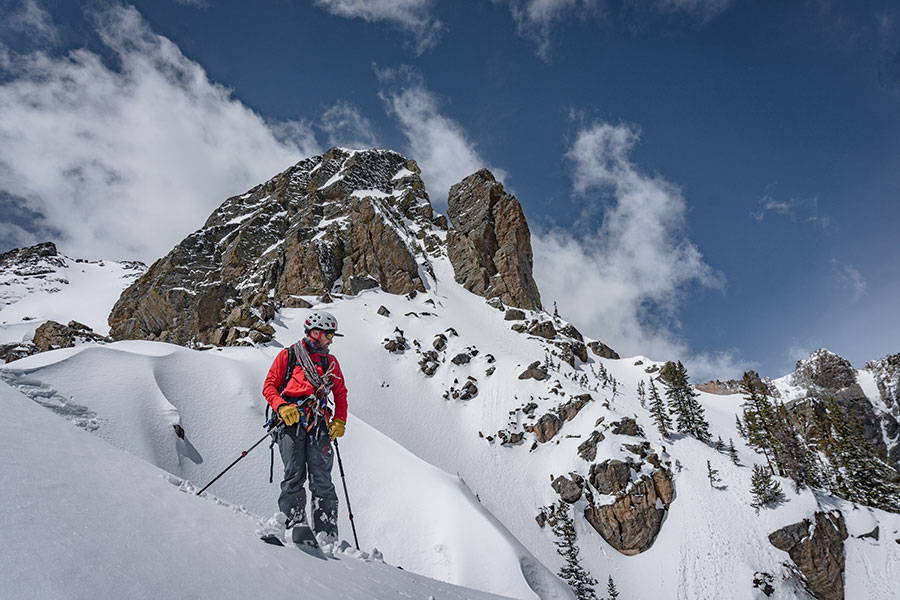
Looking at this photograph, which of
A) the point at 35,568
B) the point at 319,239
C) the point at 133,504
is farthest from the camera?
the point at 319,239

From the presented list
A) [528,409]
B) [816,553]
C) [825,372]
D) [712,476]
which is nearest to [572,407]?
[528,409]

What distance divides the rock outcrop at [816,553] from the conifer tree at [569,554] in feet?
54.8

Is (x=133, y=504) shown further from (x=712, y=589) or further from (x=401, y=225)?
(x=401, y=225)

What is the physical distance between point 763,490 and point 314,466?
45.1m

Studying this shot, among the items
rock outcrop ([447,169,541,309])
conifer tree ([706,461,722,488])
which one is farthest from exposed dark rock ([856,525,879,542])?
rock outcrop ([447,169,541,309])

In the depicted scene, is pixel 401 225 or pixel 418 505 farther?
pixel 401 225

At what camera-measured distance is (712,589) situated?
32.0m

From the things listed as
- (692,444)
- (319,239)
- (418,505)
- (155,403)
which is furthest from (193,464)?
(319,239)

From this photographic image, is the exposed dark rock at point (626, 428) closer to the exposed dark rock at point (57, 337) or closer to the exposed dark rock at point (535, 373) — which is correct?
the exposed dark rock at point (535, 373)

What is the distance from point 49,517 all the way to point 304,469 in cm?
505

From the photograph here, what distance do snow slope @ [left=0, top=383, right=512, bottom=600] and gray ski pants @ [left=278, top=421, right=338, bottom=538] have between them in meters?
2.37

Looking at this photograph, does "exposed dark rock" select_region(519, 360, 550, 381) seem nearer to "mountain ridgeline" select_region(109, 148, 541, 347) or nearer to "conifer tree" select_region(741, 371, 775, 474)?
"conifer tree" select_region(741, 371, 775, 474)

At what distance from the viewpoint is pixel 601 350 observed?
279ft

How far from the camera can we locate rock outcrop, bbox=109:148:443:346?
63.6 metres
